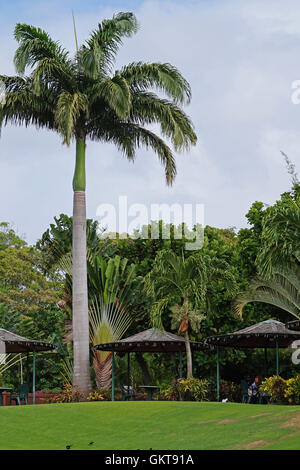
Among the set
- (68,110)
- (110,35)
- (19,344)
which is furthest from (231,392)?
(110,35)

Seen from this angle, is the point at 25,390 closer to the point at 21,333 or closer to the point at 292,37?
the point at 21,333

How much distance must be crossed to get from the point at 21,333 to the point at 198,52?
688 inches

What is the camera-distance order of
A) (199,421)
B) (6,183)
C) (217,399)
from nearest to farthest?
(199,421) < (217,399) < (6,183)

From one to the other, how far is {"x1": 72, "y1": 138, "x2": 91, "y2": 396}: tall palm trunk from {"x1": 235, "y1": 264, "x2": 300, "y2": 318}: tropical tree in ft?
19.7

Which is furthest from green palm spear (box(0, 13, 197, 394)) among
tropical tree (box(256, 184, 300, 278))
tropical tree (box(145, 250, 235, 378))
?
tropical tree (box(256, 184, 300, 278))

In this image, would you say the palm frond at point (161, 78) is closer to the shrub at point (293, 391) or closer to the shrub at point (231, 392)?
the shrub at point (231, 392)

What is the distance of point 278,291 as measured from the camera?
28.0 metres

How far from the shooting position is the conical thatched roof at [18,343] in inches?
954

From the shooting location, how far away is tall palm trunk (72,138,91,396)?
86.5ft

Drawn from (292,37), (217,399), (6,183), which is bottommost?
(217,399)

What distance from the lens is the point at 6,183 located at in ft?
133

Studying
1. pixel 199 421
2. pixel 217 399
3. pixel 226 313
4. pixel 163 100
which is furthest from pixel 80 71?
pixel 199 421

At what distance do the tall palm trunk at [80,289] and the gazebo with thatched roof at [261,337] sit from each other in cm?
493

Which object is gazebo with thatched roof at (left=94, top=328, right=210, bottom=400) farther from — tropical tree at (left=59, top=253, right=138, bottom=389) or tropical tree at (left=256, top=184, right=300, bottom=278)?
tropical tree at (left=256, top=184, right=300, bottom=278)
